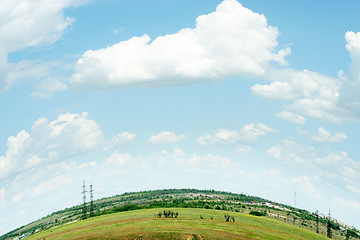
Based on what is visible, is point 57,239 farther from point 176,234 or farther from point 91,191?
point 91,191

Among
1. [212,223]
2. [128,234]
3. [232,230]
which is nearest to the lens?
[128,234]

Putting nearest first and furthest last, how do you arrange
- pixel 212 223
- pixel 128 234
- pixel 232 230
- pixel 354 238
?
pixel 128 234, pixel 232 230, pixel 212 223, pixel 354 238

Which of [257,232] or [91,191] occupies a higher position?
[91,191]

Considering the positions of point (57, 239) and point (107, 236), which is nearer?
point (107, 236)

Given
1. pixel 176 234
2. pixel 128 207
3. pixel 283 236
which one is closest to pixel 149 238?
pixel 176 234

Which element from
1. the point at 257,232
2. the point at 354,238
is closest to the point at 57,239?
the point at 257,232

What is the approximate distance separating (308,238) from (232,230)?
3303 cm

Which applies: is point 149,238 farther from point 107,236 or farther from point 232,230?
point 232,230

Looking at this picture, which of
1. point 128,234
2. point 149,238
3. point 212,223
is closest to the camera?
point 149,238

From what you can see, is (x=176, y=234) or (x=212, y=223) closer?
(x=176, y=234)

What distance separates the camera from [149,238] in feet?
229

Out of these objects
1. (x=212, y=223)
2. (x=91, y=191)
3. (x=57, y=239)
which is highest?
(x=91, y=191)

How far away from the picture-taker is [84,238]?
7800 cm

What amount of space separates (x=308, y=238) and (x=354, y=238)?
104689mm
